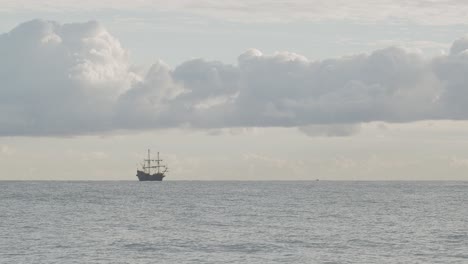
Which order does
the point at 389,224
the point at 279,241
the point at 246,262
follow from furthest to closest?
the point at 389,224, the point at 279,241, the point at 246,262

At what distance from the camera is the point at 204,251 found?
72.2m

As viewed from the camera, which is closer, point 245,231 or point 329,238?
point 329,238

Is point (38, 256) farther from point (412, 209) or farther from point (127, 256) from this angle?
point (412, 209)

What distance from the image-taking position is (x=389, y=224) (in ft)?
340

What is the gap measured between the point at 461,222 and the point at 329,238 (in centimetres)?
3019

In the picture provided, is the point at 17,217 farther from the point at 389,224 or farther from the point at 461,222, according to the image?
the point at 461,222

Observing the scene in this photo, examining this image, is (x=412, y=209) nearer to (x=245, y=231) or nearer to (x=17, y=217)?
(x=245, y=231)

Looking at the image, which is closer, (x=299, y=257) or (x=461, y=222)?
(x=299, y=257)

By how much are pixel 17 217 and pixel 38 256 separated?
4732cm

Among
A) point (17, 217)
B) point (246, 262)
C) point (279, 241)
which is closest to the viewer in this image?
point (246, 262)

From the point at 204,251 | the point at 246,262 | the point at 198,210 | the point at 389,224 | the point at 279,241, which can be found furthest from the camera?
the point at 198,210

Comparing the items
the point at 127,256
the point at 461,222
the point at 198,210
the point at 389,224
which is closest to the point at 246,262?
the point at 127,256

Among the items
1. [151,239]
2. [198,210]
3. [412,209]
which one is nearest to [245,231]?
[151,239]

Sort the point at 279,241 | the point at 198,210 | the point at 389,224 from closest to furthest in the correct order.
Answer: the point at 279,241
the point at 389,224
the point at 198,210
